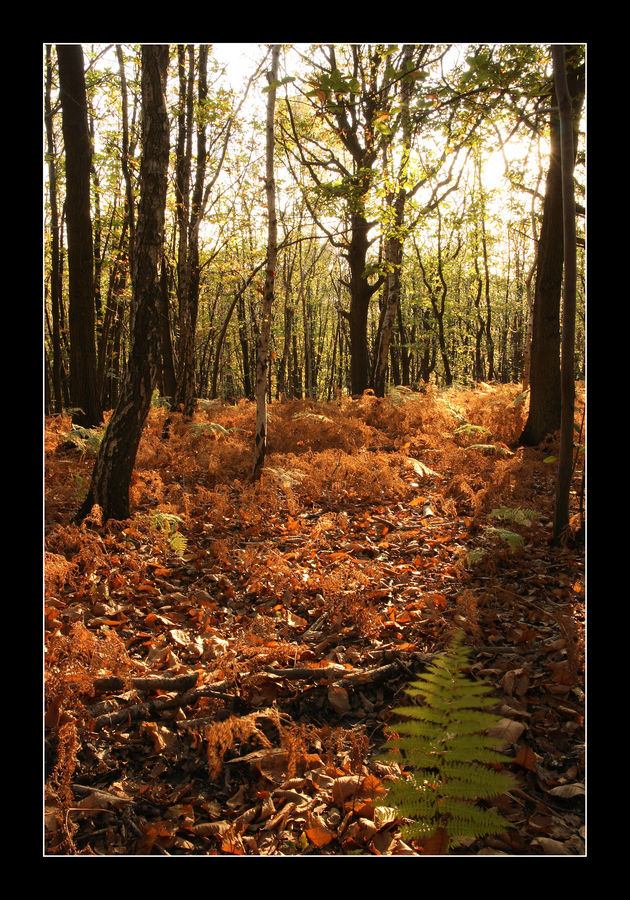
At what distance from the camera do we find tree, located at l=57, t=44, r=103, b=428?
26.5ft

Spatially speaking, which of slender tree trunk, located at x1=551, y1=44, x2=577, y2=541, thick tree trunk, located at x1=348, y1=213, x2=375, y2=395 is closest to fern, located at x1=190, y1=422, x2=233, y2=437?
thick tree trunk, located at x1=348, y1=213, x2=375, y2=395

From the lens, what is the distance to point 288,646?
3537 mm

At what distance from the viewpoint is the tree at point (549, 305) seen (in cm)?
745

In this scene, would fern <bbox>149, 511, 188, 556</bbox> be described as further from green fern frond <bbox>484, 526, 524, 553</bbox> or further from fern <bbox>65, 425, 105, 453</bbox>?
green fern frond <bbox>484, 526, 524, 553</bbox>

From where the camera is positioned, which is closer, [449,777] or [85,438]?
[449,777]

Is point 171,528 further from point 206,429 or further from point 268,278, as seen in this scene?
point 206,429

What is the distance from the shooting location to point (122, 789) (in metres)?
2.47

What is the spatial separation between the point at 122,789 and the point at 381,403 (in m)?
10.3

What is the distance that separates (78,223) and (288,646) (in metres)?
8.12

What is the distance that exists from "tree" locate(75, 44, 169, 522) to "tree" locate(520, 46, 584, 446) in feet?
18.2

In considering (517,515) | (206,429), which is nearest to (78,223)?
(206,429)

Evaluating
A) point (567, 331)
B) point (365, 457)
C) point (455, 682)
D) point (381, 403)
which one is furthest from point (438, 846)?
point (381, 403)
